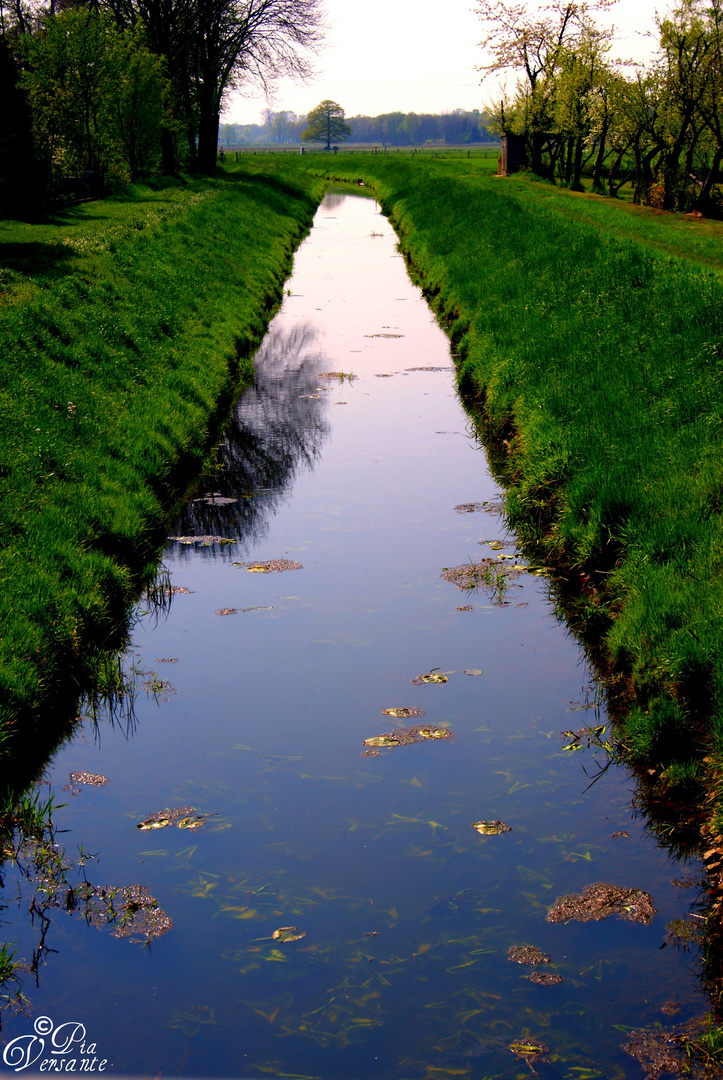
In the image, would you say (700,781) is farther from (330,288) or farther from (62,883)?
(330,288)

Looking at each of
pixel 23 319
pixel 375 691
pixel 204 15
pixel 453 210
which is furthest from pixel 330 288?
pixel 204 15

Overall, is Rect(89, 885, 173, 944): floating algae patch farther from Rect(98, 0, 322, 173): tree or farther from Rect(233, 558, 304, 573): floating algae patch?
Rect(98, 0, 322, 173): tree

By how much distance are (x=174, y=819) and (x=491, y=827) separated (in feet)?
5.54

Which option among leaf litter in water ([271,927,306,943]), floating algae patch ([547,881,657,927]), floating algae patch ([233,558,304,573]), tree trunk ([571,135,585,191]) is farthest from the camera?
tree trunk ([571,135,585,191])

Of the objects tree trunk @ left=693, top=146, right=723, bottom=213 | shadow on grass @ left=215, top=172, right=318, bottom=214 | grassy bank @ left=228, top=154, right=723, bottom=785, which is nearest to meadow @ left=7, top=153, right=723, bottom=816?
grassy bank @ left=228, top=154, right=723, bottom=785

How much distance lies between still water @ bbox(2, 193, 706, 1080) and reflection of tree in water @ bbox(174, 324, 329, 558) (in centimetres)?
15

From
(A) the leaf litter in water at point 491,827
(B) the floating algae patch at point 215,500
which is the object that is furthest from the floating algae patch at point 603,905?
(B) the floating algae patch at point 215,500

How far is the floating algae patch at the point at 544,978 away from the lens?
4.14 m

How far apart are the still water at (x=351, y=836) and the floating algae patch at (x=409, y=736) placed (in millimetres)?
72

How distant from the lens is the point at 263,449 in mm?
12023

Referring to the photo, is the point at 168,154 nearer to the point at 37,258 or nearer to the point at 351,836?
the point at 37,258

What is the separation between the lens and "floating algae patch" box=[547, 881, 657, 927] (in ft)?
14.8

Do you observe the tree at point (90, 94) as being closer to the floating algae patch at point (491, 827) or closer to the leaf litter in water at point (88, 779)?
the leaf litter in water at point (88, 779)

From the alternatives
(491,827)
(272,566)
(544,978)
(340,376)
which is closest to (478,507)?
(272,566)
